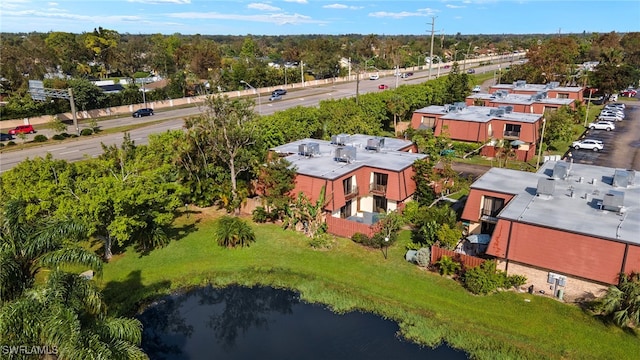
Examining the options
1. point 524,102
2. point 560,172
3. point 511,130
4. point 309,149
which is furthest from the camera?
point 524,102

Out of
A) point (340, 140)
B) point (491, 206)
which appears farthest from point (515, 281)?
point (340, 140)

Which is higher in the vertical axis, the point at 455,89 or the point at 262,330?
the point at 455,89

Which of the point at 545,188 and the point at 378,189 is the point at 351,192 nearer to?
the point at 378,189

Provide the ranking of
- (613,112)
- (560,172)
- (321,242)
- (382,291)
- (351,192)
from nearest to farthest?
(382,291), (321,242), (560,172), (351,192), (613,112)

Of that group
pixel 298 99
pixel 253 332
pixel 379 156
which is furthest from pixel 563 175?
pixel 298 99

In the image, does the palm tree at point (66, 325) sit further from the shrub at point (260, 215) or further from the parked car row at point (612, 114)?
the parked car row at point (612, 114)

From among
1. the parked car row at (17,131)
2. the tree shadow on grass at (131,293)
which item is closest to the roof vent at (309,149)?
the tree shadow on grass at (131,293)

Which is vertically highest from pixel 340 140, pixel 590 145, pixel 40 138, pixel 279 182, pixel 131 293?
pixel 340 140

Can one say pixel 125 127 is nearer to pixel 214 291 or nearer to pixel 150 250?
pixel 150 250
